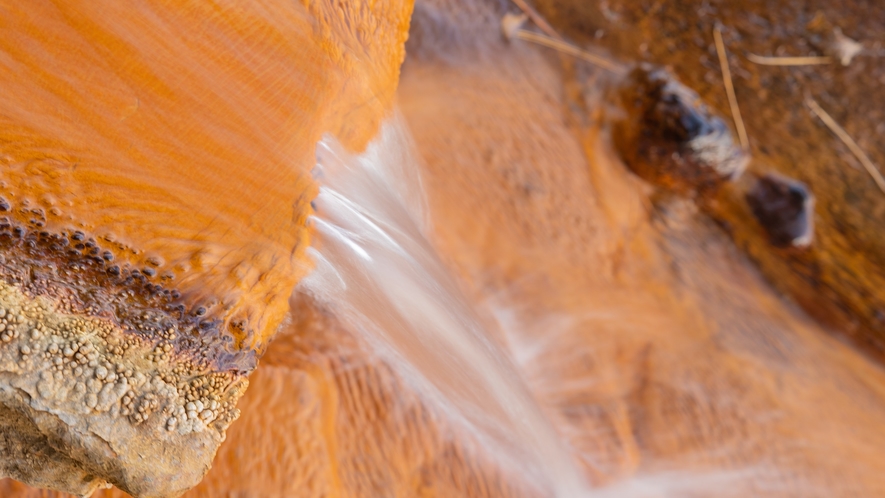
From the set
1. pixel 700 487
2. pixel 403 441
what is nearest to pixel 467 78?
pixel 403 441

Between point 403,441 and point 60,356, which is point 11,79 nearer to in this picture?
point 60,356

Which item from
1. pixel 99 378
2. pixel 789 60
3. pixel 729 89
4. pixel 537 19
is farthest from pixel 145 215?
pixel 789 60

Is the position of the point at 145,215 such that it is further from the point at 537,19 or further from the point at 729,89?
the point at 729,89

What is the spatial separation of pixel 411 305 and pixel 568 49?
1.15 metres

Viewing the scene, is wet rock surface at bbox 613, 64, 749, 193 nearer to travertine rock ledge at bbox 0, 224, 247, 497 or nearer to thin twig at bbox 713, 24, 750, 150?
thin twig at bbox 713, 24, 750, 150

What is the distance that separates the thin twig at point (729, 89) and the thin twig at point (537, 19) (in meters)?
0.57

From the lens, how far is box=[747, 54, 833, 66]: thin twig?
2057 mm

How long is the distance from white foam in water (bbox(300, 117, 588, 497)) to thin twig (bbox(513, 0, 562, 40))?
760 millimetres

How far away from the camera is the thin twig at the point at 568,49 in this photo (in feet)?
6.25

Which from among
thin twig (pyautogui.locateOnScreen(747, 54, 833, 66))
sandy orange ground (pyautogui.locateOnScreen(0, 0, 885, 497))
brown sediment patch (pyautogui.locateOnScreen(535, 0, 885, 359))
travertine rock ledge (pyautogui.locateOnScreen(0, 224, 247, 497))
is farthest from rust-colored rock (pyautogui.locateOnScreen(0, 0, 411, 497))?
thin twig (pyautogui.locateOnScreen(747, 54, 833, 66))

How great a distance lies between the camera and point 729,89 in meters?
2.06

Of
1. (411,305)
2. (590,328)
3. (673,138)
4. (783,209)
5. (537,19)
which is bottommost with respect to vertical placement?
(783,209)

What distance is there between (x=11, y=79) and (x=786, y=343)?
81.8 inches

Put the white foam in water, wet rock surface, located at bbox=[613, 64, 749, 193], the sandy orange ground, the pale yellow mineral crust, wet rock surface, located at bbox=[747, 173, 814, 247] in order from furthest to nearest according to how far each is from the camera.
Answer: wet rock surface, located at bbox=[747, 173, 814, 247], wet rock surface, located at bbox=[613, 64, 749, 193], the sandy orange ground, the white foam in water, the pale yellow mineral crust
